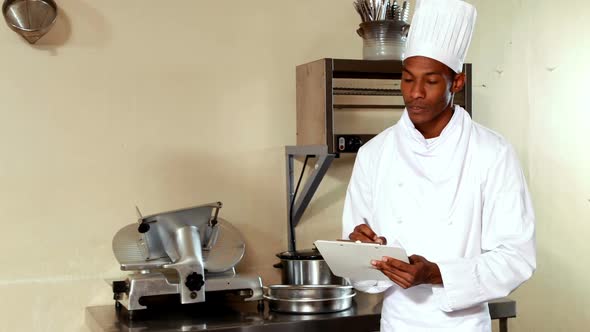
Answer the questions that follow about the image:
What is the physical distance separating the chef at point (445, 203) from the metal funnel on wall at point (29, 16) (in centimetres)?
120

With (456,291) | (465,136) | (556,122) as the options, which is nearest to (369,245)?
(456,291)

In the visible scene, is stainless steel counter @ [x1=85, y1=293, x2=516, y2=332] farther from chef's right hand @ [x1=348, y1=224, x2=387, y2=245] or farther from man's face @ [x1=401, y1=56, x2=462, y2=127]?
man's face @ [x1=401, y1=56, x2=462, y2=127]

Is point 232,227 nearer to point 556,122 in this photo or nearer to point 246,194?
point 246,194

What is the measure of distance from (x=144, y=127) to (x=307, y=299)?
787mm

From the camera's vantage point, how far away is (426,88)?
1.78 metres

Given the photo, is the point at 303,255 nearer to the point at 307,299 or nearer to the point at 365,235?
the point at 307,299

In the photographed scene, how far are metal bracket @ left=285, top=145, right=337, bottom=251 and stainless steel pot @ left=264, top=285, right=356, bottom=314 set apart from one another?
0.41 meters

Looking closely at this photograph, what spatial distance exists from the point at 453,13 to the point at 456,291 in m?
0.63

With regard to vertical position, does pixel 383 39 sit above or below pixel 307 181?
above

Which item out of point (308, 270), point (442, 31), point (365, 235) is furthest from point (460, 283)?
point (308, 270)

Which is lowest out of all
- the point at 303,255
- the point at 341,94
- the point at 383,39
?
the point at 303,255

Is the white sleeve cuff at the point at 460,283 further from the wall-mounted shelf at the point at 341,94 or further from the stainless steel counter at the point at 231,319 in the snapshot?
the wall-mounted shelf at the point at 341,94

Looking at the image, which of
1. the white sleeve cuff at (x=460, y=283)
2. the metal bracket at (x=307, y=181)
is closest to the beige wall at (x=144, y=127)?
the metal bracket at (x=307, y=181)

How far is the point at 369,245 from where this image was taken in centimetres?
164
